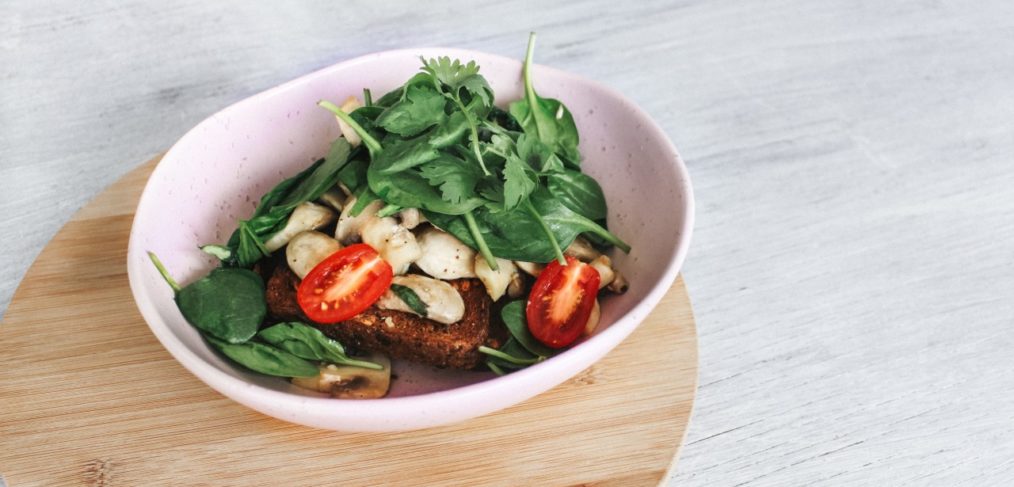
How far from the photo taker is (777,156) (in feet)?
8.56

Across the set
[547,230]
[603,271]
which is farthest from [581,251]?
[547,230]

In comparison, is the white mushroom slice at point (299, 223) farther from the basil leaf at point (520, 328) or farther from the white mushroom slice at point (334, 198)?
the basil leaf at point (520, 328)

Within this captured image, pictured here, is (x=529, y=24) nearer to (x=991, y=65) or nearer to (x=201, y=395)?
(x=991, y=65)

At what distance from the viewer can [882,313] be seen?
7.10 feet

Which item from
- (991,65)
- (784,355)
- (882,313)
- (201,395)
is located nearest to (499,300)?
(201,395)

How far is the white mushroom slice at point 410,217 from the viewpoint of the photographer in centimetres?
170

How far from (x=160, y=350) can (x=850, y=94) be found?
2195 mm

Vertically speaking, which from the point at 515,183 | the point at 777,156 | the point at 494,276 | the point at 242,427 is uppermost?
the point at 515,183

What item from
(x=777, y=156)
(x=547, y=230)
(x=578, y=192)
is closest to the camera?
(x=547, y=230)

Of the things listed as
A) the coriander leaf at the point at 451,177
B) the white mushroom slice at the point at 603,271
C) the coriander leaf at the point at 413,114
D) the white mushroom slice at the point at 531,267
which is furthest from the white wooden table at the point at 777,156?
the coriander leaf at the point at 413,114

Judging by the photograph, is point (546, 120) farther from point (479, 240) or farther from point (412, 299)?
point (412, 299)

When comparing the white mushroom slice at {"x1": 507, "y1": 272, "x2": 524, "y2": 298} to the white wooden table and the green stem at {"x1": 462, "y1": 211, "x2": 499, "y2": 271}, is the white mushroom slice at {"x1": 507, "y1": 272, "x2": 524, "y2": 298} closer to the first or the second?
the green stem at {"x1": 462, "y1": 211, "x2": 499, "y2": 271}

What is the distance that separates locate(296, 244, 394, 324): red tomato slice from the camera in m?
1.58

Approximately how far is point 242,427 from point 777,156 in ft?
5.63
